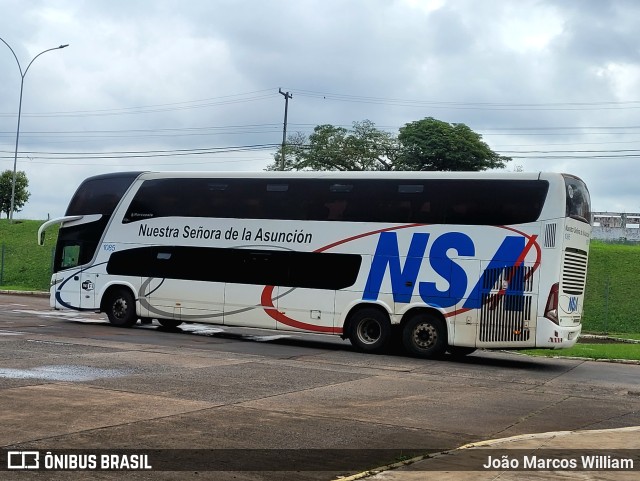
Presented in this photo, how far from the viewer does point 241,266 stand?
2242 centimetres

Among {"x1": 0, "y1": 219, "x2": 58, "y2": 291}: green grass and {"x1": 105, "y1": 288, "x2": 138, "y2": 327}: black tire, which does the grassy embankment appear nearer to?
{"x1": 0, "y1": 219, "x2": 58, "y2": 291}: green grass

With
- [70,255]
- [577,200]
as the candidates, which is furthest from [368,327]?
[70,255]

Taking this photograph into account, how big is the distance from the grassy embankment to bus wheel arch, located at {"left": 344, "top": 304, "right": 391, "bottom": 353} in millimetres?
5431

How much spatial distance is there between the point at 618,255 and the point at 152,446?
35422 millimetres

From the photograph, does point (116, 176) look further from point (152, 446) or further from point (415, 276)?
point (152, 446)

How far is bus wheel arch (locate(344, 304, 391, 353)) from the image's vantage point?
2058 centimetres

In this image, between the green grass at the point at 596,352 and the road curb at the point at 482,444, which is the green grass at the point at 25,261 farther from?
the road curb at the point at 482,444

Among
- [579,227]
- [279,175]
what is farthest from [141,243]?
[579,227]

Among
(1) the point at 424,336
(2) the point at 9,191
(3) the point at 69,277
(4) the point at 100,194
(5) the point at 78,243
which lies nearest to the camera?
(1) the point at 424,336

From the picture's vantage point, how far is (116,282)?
24281mm

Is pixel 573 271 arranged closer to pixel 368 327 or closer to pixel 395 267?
pixel 395 267

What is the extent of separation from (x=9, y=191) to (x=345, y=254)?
7327 centimetres

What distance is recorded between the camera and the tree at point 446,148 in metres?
71.3

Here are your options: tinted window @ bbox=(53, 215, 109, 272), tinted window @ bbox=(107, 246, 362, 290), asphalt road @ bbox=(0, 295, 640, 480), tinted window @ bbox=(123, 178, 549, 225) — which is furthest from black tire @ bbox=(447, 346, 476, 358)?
tinted window @ bbox=(53, 215, 109, 272)
